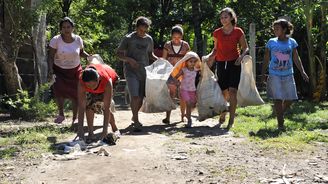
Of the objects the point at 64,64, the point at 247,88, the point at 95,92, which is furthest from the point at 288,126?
the point at 64,64

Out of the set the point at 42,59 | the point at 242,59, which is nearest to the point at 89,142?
the point at 242,59

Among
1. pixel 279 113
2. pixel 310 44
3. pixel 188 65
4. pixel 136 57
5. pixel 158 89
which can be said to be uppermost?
pixel 310 44

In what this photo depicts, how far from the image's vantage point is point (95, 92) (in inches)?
239

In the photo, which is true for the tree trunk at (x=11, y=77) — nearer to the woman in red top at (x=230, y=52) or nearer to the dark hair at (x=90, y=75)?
the dark hair at (x=90, y=75)

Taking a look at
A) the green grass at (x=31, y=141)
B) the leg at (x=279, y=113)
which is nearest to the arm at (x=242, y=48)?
the leg at (x=279, y=113)

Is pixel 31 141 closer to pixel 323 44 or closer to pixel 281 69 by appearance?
pixel 281 69

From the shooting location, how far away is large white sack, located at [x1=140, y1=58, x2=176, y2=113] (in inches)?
296

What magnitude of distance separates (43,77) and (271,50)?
4713 millimetres

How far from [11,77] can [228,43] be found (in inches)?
149

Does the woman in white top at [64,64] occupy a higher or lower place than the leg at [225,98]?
higher

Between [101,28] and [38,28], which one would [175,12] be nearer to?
[101,28]

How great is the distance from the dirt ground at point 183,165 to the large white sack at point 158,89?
140 centimetres

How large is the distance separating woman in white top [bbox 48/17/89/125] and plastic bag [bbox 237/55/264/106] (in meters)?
2.49

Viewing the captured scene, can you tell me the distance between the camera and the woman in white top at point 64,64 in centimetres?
718
